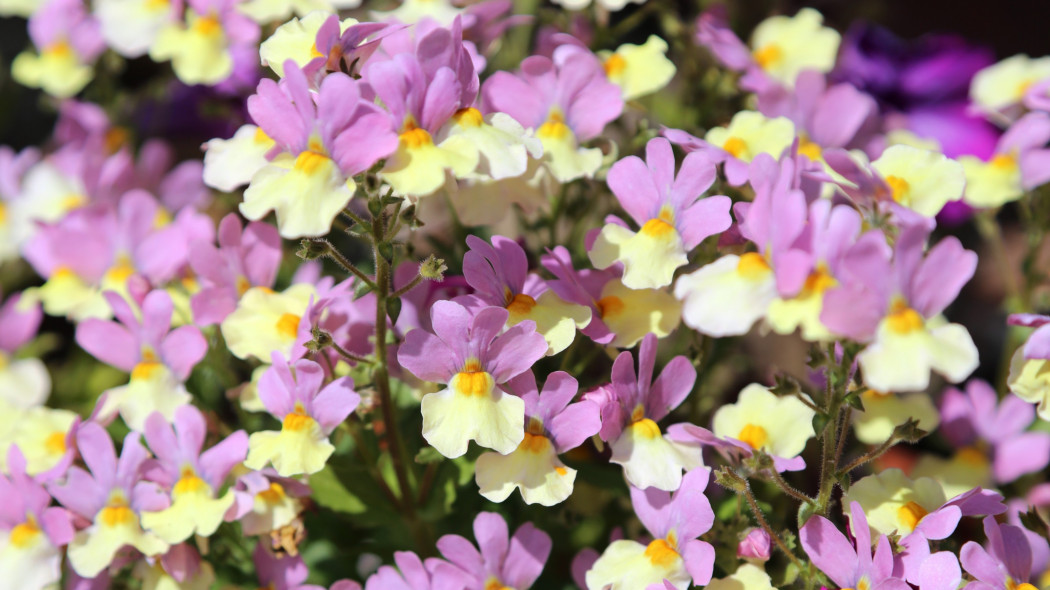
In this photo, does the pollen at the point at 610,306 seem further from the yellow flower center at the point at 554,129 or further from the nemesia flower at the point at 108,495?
the nemesia flower at the point at 108,495

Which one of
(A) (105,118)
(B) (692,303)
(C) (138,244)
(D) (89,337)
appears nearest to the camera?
(B) (692,303)

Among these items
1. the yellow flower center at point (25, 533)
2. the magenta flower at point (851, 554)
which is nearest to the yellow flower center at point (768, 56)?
the magenta flower at point (851, 554)

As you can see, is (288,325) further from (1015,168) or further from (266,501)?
(1015,168)

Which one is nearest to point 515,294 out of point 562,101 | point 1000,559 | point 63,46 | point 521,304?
point 521,304

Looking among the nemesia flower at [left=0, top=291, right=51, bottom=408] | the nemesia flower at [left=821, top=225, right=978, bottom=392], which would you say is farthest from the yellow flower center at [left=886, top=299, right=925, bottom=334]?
the nemesia flower at [left=0, top=291, right=51, bottom=408]

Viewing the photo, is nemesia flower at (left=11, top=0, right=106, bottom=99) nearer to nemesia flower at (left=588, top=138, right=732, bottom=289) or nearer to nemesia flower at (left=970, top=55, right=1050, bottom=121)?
nemesia flower at (left=588, top=138, right=732, bottom=289)

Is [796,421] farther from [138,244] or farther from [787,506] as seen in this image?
[138,244]

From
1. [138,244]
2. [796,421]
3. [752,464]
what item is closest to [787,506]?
[796,421]
